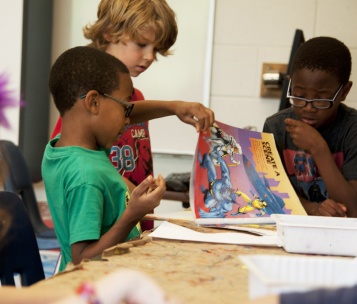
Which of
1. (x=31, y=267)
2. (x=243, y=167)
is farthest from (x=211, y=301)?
(x=243, y=167)

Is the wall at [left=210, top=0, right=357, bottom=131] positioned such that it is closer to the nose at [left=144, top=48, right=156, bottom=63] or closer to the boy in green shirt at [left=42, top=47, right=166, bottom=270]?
the nose at [left=144, top=48, right=156, bottom=63]

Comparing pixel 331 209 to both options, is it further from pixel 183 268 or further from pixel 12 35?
pixel 12 35

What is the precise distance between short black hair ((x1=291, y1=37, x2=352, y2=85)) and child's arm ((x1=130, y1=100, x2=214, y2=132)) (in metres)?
0.36

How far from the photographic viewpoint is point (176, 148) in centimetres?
348

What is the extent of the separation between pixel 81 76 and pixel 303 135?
62 centimetres

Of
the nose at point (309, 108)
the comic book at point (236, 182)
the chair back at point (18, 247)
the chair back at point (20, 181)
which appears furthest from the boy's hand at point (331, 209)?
the chair back at point (20, 181)

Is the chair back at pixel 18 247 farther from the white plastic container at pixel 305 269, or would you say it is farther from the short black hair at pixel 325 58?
the short black hair at pixel 325 58

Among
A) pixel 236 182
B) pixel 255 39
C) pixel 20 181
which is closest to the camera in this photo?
pixel 236 182

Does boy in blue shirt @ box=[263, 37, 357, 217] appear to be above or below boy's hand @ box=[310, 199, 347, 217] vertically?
above

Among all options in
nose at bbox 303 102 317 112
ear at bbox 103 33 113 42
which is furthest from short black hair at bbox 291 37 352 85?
ear at bbox 103 33 113 42

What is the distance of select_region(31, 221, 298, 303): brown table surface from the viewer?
930 millimetres

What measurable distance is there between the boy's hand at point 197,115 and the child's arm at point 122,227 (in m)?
0.32

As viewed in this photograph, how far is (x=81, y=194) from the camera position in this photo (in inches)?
52.6

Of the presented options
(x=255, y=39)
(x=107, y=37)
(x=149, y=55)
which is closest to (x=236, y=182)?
(x=149, y=55)
